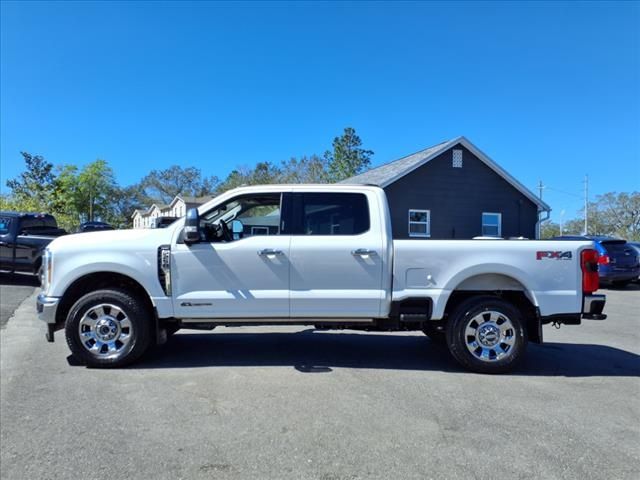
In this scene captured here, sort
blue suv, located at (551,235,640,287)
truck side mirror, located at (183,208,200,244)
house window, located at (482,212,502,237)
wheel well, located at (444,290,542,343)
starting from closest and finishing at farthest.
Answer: truck side mirror, located at (183,208,200,244)
wheel well, located at (444,290,542,343)
blue suv, located at (551,235,640,287)
house window, located at (482,212,502,237)

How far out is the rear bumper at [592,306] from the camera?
17.2ft

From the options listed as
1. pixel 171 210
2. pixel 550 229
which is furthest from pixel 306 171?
pixel 550 229

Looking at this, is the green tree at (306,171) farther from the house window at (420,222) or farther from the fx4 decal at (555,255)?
the fx4 decal at (555,255)

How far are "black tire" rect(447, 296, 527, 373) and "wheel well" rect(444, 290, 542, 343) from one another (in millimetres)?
209

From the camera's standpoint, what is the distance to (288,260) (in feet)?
17.1

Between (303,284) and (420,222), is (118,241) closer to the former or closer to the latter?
(303,284)

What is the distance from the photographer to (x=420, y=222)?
69.8 ft

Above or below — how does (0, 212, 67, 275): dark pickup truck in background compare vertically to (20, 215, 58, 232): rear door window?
below

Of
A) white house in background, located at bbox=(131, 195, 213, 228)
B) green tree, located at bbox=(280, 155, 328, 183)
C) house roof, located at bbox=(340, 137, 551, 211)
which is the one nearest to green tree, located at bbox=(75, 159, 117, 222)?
white house in background, located at bbox=(131, 195, 213, 228)

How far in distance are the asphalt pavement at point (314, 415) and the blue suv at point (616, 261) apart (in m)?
8.80

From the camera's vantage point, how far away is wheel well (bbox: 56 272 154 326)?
5297mm

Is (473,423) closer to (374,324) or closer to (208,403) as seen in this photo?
(374,324)

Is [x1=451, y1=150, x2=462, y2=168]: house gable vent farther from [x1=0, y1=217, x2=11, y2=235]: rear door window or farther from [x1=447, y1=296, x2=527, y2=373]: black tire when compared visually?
[x1=447, y1=296, x2=527, y2=373]: black tire

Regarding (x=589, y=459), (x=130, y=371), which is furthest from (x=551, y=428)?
(x=130, y=371)
